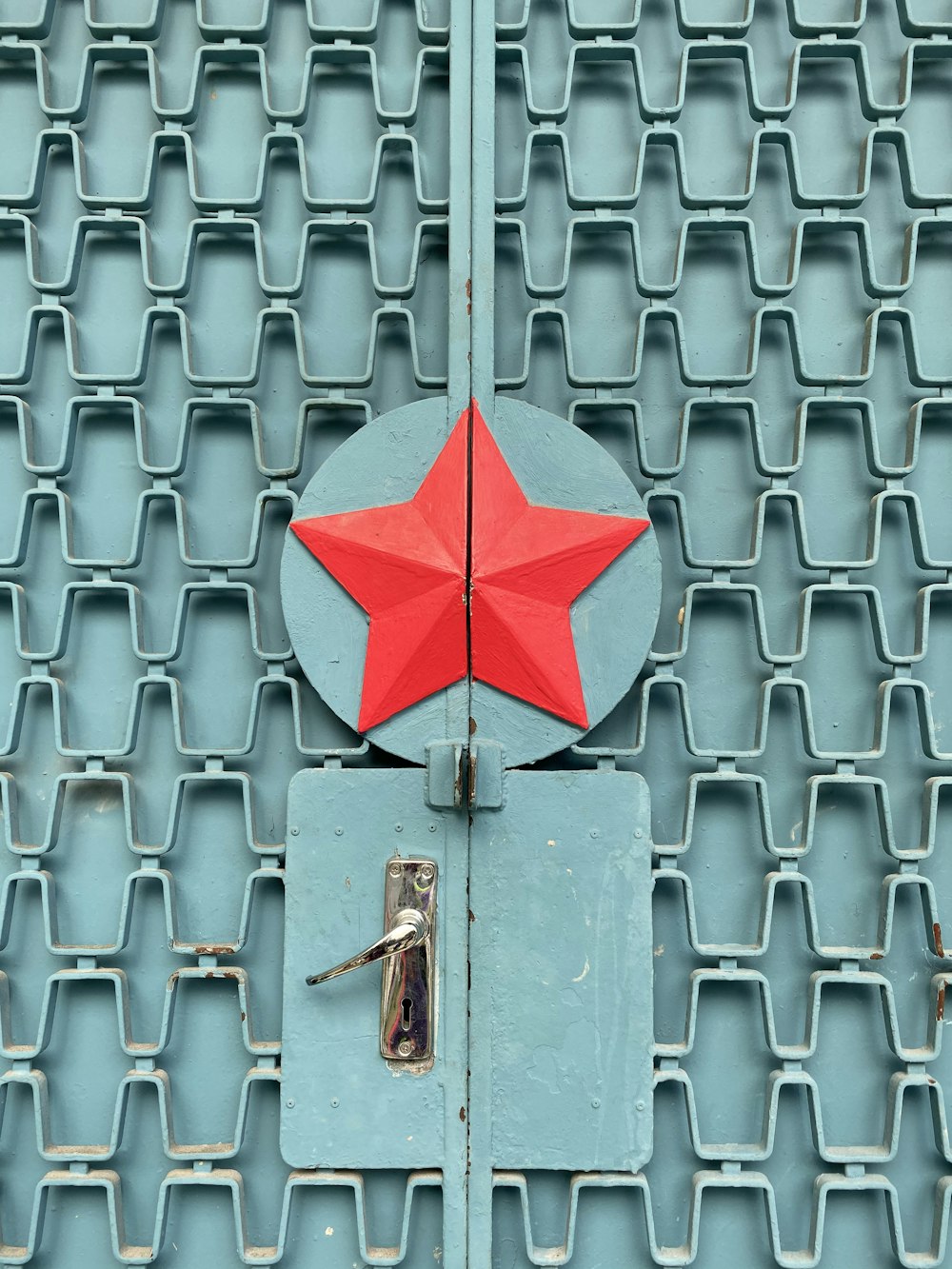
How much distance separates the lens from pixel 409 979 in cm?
138

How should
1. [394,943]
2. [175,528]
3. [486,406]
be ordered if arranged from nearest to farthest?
[394,943] < [486,406] < [175,528]

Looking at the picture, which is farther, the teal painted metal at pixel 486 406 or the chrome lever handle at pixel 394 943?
the teal painted metal at pixel 486 406

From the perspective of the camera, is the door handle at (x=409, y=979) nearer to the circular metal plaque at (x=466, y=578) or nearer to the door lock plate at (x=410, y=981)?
the door lock plate at (x=410, y=981)

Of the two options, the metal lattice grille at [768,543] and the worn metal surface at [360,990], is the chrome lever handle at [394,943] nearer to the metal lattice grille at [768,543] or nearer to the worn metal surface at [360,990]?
the worn metal surface at [360,990]

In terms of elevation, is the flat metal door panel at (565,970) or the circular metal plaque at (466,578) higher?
the circular metal plaque at (466,578)

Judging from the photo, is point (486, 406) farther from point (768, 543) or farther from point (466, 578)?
point (768, 543)

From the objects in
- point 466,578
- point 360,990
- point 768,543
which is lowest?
point 360,990

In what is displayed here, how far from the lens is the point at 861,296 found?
1.54 meters

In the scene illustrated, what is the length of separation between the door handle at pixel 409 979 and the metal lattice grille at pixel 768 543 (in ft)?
0.83

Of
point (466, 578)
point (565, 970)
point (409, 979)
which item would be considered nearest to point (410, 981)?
point (409, 979)

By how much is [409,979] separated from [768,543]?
0.86 metres

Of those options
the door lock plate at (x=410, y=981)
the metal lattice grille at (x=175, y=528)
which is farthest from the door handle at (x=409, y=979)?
the metal lattice grille at (x=175, y=528)

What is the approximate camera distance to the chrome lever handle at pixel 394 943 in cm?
132

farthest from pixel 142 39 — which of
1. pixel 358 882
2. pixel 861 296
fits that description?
pixel 358 882
